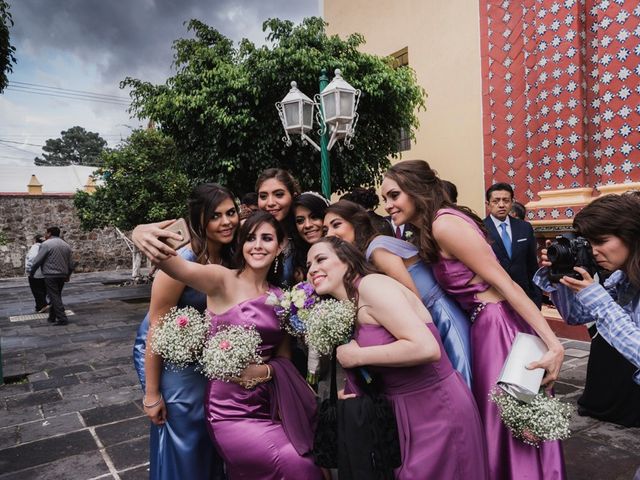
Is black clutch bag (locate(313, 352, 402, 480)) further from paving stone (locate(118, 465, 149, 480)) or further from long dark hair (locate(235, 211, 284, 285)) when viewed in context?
paving stone (locate(118, 465, 149, 480))

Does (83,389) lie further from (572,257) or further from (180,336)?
(572,257)

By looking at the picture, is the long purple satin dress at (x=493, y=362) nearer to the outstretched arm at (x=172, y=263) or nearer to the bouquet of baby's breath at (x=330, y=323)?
the bouquet of baby's breath at (x=330, y=323)

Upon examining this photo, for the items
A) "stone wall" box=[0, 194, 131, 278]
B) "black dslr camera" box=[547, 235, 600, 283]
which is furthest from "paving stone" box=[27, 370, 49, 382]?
"stone wall" box=[0, 194, 131, 278]

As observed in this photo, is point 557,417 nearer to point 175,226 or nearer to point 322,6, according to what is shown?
point 175,226

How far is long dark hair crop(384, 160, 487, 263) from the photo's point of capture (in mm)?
2441

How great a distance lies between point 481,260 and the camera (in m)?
2.29

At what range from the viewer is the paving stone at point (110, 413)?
4.70 meters

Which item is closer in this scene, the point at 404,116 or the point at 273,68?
the point at 273,68

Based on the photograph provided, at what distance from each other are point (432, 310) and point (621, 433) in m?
2.50

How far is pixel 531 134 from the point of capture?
734 centimetres

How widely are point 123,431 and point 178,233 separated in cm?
318

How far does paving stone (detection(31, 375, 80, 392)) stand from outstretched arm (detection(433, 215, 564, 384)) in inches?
221

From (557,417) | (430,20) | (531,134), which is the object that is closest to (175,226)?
(557,417)

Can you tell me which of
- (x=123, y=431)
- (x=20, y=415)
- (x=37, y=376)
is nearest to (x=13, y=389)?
Result: (x=37, y=376)
